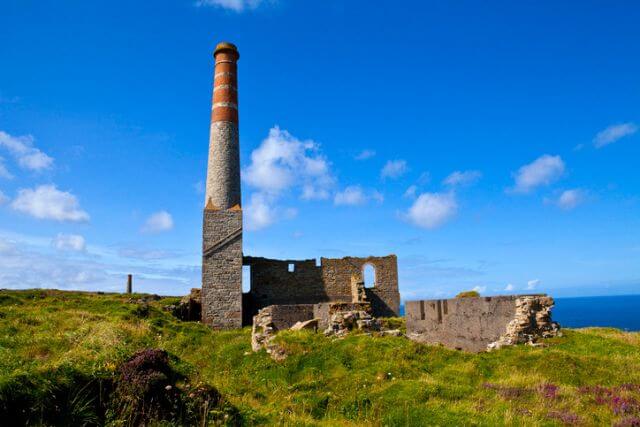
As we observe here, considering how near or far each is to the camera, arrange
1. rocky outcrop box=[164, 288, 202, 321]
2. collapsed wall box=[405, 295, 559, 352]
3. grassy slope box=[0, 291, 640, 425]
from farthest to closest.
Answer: rocky outcrop box=[164, 288, 202, 321]
collapsed wall box=[405, 295, 559, 352]
grassy slope box=[0, 291, 640, 425]

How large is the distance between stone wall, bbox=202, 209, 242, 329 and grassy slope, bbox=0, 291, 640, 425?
10629 mm


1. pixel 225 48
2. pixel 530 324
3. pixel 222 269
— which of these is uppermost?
pixel 225 48

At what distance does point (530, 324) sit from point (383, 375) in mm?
5108

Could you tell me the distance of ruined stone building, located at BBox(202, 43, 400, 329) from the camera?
87.4ft

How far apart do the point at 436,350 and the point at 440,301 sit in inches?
192

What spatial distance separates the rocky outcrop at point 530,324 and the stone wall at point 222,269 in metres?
16.9

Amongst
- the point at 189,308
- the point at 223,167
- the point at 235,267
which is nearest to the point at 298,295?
the point at 235,267

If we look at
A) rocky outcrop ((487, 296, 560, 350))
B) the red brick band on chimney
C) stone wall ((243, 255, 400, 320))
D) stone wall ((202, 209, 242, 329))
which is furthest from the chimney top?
rocky outcrop ((487, 296, 560, 350))

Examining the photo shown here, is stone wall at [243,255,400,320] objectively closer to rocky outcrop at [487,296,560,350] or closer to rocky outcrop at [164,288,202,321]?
rocky outcrop at [164,288,202,321]

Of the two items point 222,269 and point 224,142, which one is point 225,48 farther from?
point 222,269

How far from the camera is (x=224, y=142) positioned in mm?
29359

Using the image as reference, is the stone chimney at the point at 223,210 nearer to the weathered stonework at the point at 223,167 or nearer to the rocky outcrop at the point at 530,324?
the weathered stonework at the point at 223,167

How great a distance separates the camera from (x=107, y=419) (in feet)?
19.5

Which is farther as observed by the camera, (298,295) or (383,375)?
(298,295)
